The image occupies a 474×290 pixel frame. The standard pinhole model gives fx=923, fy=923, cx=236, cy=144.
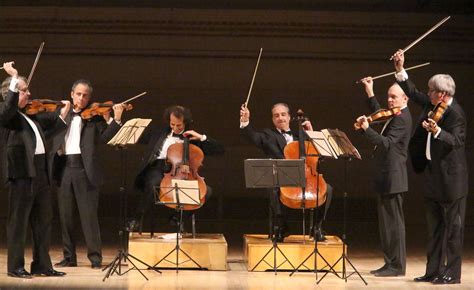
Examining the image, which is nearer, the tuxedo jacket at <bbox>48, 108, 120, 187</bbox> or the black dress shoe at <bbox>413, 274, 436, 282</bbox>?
the black dress shoe at <bbox>413, 274, 436, 282</bbox>

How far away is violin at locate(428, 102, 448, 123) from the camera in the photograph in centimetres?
698

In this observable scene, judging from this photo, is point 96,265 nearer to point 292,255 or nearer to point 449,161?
point 292,255

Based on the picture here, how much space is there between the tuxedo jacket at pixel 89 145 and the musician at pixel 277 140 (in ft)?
3.91

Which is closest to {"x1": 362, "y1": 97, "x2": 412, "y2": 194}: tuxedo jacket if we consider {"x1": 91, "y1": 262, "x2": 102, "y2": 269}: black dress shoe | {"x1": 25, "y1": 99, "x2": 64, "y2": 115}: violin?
{"x1": 91, "y1": 262, "x2": 102, "y2": 269}: black dress shoe

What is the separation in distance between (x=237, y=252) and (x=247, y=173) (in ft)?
5.94

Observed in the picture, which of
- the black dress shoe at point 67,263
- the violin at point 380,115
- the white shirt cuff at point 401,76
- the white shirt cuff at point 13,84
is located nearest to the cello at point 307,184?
the violin at point 380,115

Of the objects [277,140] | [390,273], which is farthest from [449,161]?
[277,140]

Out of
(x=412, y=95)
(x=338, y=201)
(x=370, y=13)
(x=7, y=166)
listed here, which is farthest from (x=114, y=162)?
(x=412, y=95)

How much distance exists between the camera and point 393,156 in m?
7.52

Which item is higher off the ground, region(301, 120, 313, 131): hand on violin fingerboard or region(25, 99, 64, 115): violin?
region(25, 99, 64, 115): violin

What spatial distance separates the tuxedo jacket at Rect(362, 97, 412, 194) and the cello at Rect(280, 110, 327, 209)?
19.4 inches

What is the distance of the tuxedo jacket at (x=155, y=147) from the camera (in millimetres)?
8250

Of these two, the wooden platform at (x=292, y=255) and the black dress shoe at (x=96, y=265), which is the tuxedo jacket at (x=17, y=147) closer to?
the black dress shoe at (x=96, y=265)

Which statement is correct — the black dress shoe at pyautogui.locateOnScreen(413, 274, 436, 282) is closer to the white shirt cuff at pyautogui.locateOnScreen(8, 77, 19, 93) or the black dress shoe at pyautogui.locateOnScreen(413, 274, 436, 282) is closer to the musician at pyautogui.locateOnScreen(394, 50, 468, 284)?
the musician at pyautogui.locateOnScreen(394, 50, 468, 284)
